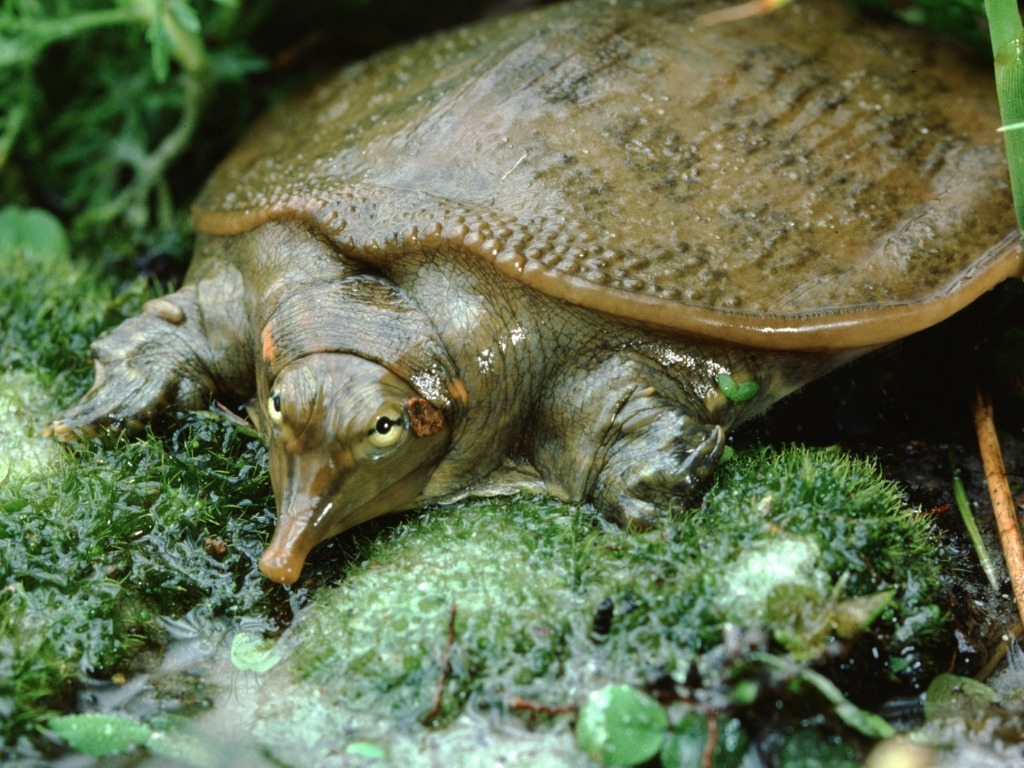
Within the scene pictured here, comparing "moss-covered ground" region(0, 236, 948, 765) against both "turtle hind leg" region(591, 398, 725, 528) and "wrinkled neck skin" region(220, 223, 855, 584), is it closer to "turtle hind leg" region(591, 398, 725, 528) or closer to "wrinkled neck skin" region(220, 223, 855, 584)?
"turtle hind leg" region(591, 398, 725, 528)

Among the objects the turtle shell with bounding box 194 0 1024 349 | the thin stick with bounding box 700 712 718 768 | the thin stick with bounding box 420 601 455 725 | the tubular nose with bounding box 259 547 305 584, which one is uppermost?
the turtle shell with bounding box 194 0 1024 349

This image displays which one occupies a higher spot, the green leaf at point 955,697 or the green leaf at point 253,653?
the green leaf at point 253,653

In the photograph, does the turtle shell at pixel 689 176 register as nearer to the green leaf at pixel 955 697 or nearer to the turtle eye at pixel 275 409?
the turtle eye at pixel 275 409

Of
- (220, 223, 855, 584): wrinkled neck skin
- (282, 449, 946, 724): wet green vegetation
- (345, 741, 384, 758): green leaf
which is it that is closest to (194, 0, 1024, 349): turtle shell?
(220, 223, 855, 584): wrinkled neck skin

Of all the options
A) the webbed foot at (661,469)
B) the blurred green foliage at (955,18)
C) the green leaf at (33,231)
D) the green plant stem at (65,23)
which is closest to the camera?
the webbed foot at (661,469)

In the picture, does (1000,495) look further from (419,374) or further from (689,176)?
(419,374)

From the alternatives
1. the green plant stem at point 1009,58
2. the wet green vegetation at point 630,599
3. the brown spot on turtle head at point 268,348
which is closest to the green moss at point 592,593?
the wet green vegetation at point 630,599
